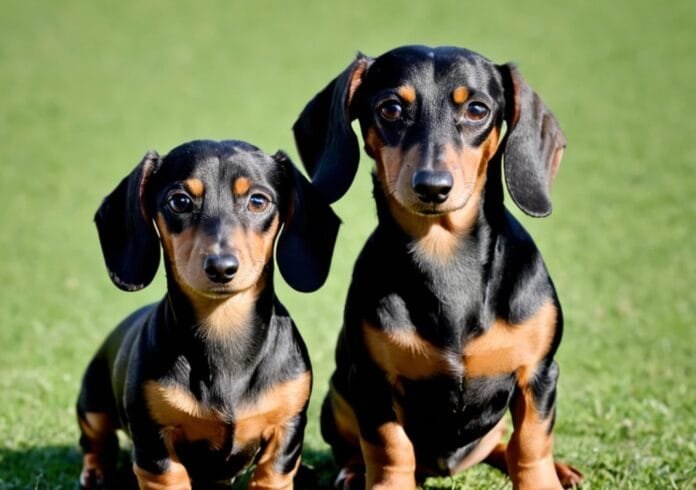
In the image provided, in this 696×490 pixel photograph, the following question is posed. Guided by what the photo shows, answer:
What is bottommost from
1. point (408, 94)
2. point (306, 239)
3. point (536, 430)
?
point (536, 430)

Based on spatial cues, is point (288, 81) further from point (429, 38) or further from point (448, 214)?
point (448, 214)

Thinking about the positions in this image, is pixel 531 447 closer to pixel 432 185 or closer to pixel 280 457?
pixel 280 457

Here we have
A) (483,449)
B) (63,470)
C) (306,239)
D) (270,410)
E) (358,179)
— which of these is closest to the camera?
(270,410)

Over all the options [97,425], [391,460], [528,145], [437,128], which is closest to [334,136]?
[437,128]

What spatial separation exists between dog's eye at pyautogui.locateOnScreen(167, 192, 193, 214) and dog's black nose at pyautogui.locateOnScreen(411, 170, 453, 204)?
1011 millimetres

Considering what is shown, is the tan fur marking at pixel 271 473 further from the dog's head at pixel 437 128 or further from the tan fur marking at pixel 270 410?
the dog's head at pixel 437 128

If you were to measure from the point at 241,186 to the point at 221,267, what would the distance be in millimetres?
514

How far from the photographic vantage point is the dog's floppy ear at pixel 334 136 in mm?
4730

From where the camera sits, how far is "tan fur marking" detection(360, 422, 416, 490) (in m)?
4.57

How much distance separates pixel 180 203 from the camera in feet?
14.9

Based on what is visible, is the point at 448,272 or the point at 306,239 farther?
the point at 306,239

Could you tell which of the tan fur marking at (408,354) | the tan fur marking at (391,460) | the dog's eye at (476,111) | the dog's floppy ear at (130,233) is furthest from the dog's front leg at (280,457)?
the dog's eye at (476,111)

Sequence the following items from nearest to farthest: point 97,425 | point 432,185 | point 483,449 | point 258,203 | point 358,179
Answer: point 432,185
point 258,203
point 483,449
point 97,425
point 358,179

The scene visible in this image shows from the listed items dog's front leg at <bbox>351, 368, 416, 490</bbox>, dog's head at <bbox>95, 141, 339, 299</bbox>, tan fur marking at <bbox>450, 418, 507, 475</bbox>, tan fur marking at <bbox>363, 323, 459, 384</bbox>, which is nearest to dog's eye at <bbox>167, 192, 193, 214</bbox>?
dog's head at <bbox>95, 141, 339, 299</bbox>
